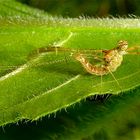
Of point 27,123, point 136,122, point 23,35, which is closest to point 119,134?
point 136,122

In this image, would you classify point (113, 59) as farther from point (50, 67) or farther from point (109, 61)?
point (50, 67)

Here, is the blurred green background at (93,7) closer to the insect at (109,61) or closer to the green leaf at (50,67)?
the green leaf at (50,67)

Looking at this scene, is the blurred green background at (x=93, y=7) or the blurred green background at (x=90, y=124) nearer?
the blurred green background at (x=90, y=124)

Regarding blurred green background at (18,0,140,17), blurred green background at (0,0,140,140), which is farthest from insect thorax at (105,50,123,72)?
blurred green background at (18,0,140,17)

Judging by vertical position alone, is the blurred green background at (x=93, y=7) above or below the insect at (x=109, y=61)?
above

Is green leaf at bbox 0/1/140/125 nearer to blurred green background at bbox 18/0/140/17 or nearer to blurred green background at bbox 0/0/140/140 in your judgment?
blurred green background at bbox 0/0/140/140

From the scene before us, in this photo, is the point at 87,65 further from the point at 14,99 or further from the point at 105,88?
the point at 14,99

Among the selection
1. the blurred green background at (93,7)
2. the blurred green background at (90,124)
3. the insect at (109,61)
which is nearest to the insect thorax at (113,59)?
the insect at (109,61)
